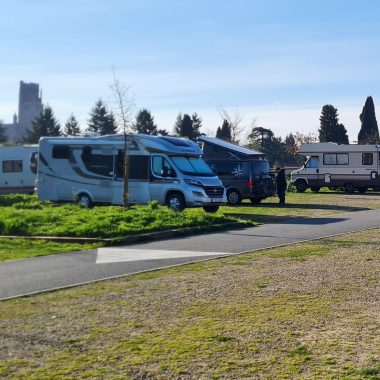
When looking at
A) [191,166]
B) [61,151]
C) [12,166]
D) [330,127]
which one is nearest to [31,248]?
[191,166]

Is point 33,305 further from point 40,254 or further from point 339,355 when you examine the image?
point 40,254

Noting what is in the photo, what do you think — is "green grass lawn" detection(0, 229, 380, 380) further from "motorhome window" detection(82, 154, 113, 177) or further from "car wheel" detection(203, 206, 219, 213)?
"motorhome window" detection(82, 154, 113, 177)

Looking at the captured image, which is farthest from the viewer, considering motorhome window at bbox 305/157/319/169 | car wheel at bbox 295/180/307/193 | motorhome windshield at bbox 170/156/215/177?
car wheel at bbox 295/180/307/193

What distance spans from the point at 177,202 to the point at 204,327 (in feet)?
51.1

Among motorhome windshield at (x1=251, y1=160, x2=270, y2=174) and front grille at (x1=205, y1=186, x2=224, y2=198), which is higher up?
motorhome windshield at (x1=251, y1=160, x2=270, y2=174)

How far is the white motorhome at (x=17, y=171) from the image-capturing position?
37.0 meters

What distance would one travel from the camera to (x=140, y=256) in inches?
508

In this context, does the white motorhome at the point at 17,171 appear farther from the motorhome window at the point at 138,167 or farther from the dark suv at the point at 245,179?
the motorhome window at the point at 138,167

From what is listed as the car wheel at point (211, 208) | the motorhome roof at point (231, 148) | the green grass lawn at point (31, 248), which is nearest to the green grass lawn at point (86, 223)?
the green grass lawn at point (31, 248)

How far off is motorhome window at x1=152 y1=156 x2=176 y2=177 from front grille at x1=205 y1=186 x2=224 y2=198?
1.22 m

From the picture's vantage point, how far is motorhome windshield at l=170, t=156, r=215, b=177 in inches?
896

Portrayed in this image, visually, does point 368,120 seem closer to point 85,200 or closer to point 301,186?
point 301,186

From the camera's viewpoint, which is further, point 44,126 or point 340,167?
point 44,126

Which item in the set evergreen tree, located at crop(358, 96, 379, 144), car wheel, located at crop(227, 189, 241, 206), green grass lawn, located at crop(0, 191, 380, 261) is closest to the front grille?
green grass lawn, located at crop(0, 191, 380, 261)
